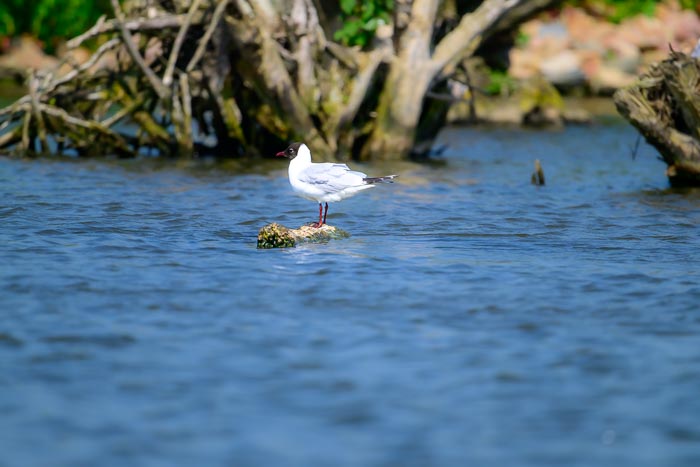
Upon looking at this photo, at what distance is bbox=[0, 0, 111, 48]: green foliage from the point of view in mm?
40125

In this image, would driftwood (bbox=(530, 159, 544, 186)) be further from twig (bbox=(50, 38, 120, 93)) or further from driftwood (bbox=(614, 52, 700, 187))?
twig (bbox=(50, 38, 120, 93))

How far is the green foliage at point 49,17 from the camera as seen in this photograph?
132ft

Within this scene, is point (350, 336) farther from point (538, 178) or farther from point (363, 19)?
point (363, 19)

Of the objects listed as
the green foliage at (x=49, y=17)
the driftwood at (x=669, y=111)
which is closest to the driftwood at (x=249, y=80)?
the driftwood at (x=669, y=111)

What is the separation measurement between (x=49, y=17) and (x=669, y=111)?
30.0m

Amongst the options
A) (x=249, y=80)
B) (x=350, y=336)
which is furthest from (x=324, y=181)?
(x=249, y=80)

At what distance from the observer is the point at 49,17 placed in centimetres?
4103

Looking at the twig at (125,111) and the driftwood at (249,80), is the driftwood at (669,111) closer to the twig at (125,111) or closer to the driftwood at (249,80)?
the driftwood at (249,80)

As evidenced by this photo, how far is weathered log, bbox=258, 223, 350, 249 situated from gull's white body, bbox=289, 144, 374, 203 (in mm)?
326

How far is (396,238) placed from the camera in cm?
1162

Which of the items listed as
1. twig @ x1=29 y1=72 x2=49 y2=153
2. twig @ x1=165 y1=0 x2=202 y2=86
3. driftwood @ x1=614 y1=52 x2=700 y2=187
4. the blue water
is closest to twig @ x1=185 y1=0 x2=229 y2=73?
twig @ x1=165 y1=0 x2=202 y2=86

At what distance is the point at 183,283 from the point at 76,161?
10.3 metres

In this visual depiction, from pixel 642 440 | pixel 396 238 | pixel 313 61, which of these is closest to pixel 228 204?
pixel 396 238

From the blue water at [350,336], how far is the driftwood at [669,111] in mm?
1582
